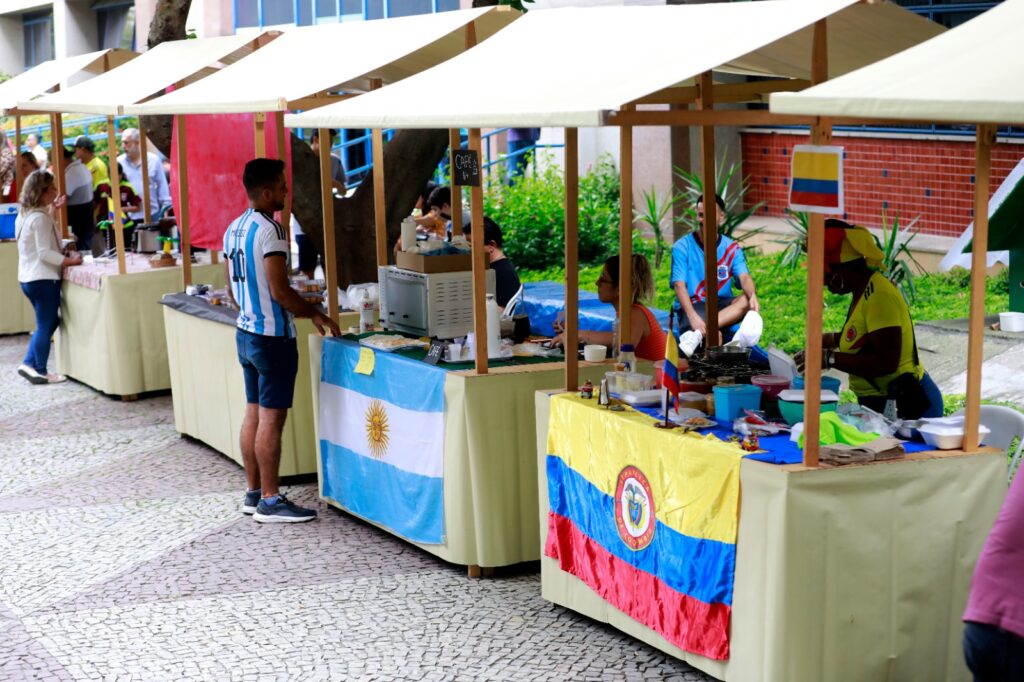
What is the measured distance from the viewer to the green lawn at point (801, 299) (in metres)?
12.0

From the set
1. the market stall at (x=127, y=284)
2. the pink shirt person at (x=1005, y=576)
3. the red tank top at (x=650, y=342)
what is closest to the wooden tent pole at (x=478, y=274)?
the red tank top at (x=650, y=342)

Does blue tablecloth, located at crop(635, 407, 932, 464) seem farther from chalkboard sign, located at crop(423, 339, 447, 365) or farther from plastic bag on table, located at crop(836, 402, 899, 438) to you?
chalkboard sign, located at crop(423, 339, 447, 365)

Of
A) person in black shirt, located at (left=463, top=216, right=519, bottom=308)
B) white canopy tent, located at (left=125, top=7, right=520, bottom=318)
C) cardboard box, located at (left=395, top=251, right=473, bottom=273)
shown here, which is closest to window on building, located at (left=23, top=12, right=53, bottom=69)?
white canopy tent, located at (left=125, top=7, right=520, bottom=318)

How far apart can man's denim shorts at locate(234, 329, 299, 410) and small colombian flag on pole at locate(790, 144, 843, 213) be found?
12.2ft

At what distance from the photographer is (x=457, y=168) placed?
692 cm

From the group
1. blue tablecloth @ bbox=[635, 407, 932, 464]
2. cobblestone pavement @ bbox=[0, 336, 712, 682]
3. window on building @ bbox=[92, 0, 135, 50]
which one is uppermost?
window on building @ bbox=[92, 0, 135, 50]

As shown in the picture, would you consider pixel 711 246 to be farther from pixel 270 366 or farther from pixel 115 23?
pixel 115 23

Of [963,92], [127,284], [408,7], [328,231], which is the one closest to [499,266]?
[328,231]

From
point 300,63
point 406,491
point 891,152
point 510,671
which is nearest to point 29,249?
point 300,63

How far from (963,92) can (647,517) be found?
2233 mm

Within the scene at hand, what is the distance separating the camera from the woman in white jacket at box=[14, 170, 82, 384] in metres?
11.8

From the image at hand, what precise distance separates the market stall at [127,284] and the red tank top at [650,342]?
193 inches

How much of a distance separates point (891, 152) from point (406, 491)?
905cm

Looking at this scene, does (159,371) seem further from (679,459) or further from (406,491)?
(679,459)
